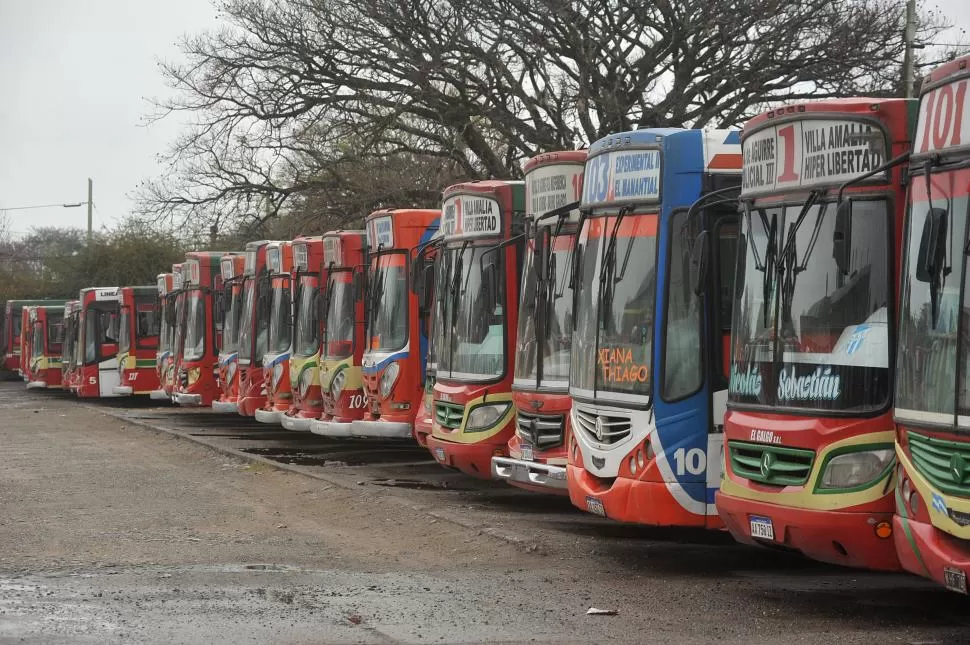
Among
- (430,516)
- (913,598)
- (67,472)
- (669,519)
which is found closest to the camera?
(913,598)

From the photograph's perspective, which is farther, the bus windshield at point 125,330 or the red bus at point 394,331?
the bus windshield at point 125,330

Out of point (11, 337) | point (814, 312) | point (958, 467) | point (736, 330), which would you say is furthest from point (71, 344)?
point (958, 467)

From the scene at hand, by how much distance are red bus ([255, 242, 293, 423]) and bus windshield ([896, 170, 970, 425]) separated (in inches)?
587

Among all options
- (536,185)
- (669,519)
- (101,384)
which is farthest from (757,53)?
(101,384)

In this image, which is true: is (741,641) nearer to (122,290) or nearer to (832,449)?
(832,449)

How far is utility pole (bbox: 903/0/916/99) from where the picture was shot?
2327 cm

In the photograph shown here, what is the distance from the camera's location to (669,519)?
10320 millimetres

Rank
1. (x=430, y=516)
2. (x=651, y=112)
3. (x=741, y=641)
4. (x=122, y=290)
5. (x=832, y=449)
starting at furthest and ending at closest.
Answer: (x=122, y=290) → (x=651, y=112) → (x=430, y=516) → (x=832, y=449) → (x=741, y=641)

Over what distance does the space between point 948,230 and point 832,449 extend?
160 centimetres

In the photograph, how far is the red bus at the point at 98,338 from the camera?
119 ft

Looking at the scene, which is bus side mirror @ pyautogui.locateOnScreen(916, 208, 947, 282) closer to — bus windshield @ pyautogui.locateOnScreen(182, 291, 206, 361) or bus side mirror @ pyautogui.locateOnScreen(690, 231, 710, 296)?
bus side mirror @ pyautogui.locateOnScreen(690, 231, 710, 296)

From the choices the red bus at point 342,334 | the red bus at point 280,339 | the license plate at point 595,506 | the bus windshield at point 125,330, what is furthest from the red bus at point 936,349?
the bus windshield at point 125,330

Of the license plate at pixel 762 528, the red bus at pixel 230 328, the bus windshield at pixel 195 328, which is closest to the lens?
the license plate at pixel 762 528

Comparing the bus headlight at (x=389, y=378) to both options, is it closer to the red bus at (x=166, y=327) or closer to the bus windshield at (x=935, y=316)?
the bus windshield at (x=935, y=316)
